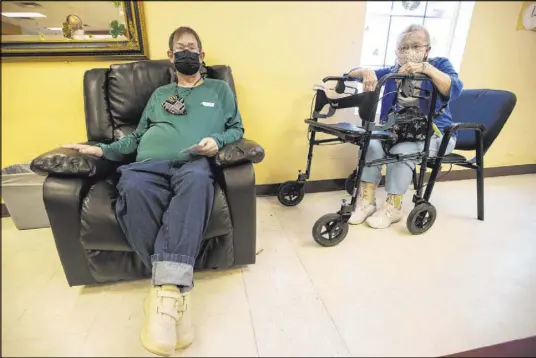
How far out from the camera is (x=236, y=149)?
3.16ft

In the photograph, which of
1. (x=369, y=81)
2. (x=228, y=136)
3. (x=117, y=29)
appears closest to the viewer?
(x=117, y=29)

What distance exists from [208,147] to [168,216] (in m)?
0.28

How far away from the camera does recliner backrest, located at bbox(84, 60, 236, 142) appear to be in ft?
4.14

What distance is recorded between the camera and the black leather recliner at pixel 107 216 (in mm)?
850

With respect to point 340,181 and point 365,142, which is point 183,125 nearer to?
point 365,142

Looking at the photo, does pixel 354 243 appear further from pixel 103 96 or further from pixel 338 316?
pixel 103 96

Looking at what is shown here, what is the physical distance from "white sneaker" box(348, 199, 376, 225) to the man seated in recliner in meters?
0.75

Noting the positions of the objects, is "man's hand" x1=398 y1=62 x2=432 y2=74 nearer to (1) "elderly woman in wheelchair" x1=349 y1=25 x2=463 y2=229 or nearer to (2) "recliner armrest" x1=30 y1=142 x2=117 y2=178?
Answer: (1) "elderly woman in wheelchair" x1=349 y1=25 x2=463 y2=229

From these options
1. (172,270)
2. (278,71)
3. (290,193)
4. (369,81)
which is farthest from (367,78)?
(172,270)

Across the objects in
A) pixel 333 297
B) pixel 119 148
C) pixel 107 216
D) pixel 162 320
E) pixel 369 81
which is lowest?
pixel 333 297

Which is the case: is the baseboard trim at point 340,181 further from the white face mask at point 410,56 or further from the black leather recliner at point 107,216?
the white face mask at point 410,56

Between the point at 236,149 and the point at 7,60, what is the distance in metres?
0.64

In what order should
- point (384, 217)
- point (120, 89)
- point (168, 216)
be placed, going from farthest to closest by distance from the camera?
point (384, 217)
point (120, 89)
point (168, 216)

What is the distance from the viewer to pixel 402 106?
4.21 ft
